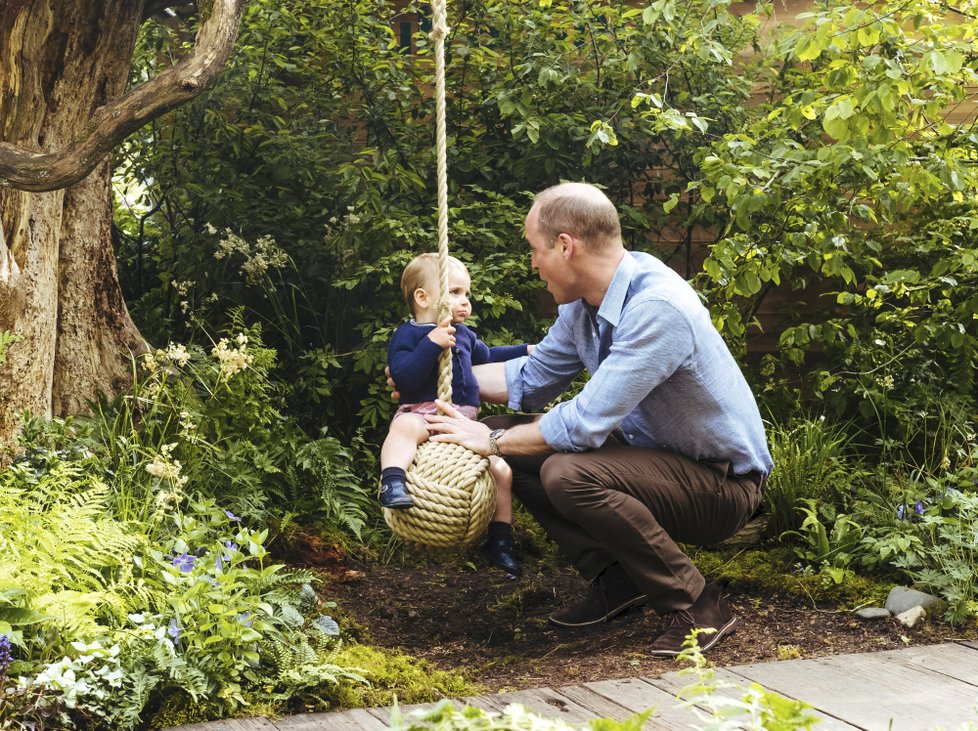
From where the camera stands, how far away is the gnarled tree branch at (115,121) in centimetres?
398

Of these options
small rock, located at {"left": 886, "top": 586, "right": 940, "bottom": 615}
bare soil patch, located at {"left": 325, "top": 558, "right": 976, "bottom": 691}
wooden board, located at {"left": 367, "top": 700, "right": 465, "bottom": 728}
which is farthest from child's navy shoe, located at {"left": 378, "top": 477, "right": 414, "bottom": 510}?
small rock, located at {"left": 886, "top": 586, "right": 940, "bottom": 615}

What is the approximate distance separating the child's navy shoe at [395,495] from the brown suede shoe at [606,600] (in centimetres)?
87

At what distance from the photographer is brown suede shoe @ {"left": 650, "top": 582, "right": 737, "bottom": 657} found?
3.20 meters

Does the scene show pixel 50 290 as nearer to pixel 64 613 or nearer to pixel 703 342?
pixel 64 613

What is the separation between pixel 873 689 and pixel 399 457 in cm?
159

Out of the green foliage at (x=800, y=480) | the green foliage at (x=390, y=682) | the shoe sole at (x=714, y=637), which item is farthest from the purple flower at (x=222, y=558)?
the green foliage at (x=800, y=480)

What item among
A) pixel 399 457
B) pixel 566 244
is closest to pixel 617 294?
pixel 566 244

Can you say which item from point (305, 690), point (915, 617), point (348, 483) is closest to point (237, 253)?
point (348, 483)

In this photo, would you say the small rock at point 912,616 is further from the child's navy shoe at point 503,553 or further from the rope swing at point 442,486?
the rope swing at point 442,486

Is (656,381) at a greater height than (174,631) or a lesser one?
greater

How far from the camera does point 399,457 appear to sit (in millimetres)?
3459

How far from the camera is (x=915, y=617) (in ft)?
11.4

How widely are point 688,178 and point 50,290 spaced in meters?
3.32

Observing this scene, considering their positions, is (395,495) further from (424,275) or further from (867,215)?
(867,215)
